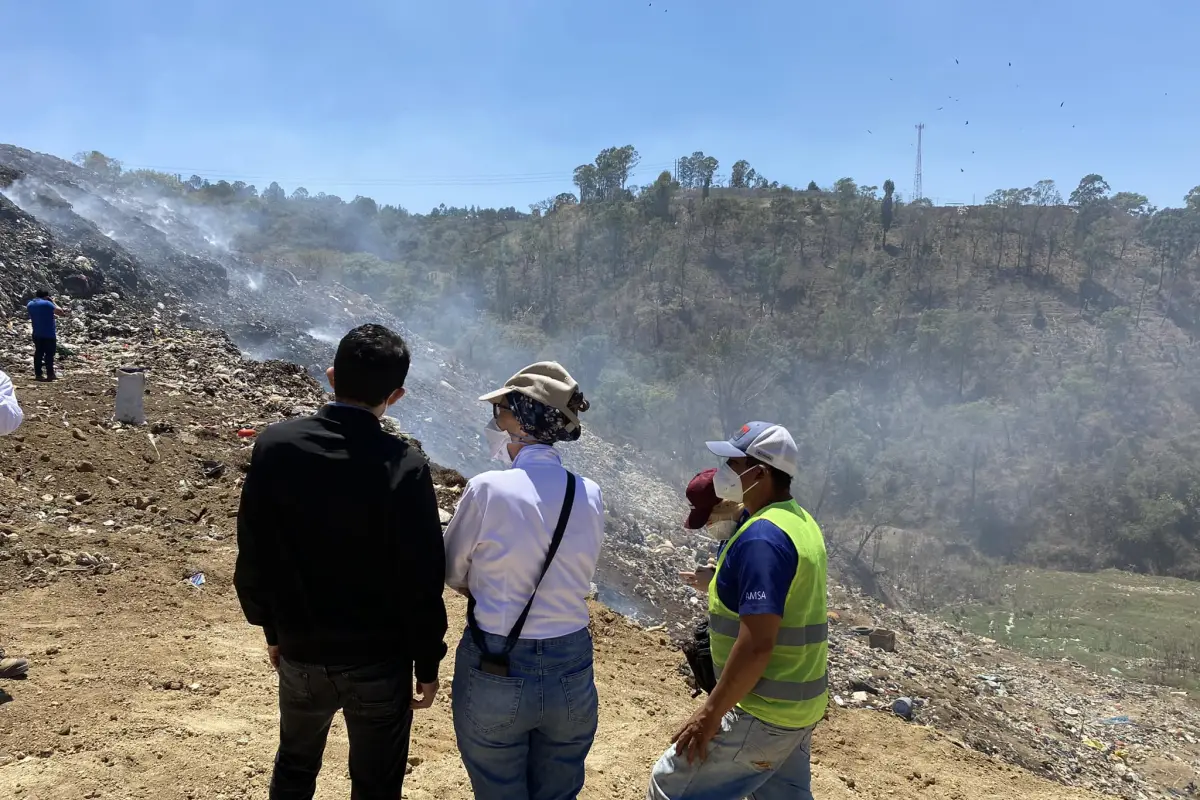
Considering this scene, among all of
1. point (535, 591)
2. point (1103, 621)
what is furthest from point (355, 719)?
point (1103, 621)

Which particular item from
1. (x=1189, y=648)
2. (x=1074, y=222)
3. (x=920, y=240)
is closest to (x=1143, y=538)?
A: (x=1189, y=648)

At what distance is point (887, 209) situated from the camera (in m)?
52.8

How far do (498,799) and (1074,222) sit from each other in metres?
58.2

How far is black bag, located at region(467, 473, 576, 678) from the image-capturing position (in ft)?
5.69

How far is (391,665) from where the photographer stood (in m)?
1.77

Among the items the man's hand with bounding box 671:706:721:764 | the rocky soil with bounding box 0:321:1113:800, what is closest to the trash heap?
the rocky soil with bounding box 0:321:1113:800

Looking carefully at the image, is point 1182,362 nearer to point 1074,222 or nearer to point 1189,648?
point 1074,222

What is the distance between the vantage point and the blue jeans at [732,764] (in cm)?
196

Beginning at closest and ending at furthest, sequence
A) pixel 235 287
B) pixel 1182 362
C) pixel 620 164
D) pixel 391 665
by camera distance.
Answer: pixel 391 665
pixel 235 287
pixel 1182 362
pixel 620 164

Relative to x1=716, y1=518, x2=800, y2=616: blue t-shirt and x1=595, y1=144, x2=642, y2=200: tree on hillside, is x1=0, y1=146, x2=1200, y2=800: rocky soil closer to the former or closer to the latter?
x1=716, y1=518, x2=800, y2=616: blue t-shirt

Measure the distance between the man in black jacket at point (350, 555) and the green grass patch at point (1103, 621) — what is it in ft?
57.3

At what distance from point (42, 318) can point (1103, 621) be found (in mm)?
21756

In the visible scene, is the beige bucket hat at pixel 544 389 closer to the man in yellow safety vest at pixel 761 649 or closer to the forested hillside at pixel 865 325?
the man in yellow safety vest at pixel 761 649

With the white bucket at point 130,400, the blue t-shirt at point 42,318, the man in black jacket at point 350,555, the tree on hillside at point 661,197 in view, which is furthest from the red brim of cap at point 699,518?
the tree on hillside at point 661,197
